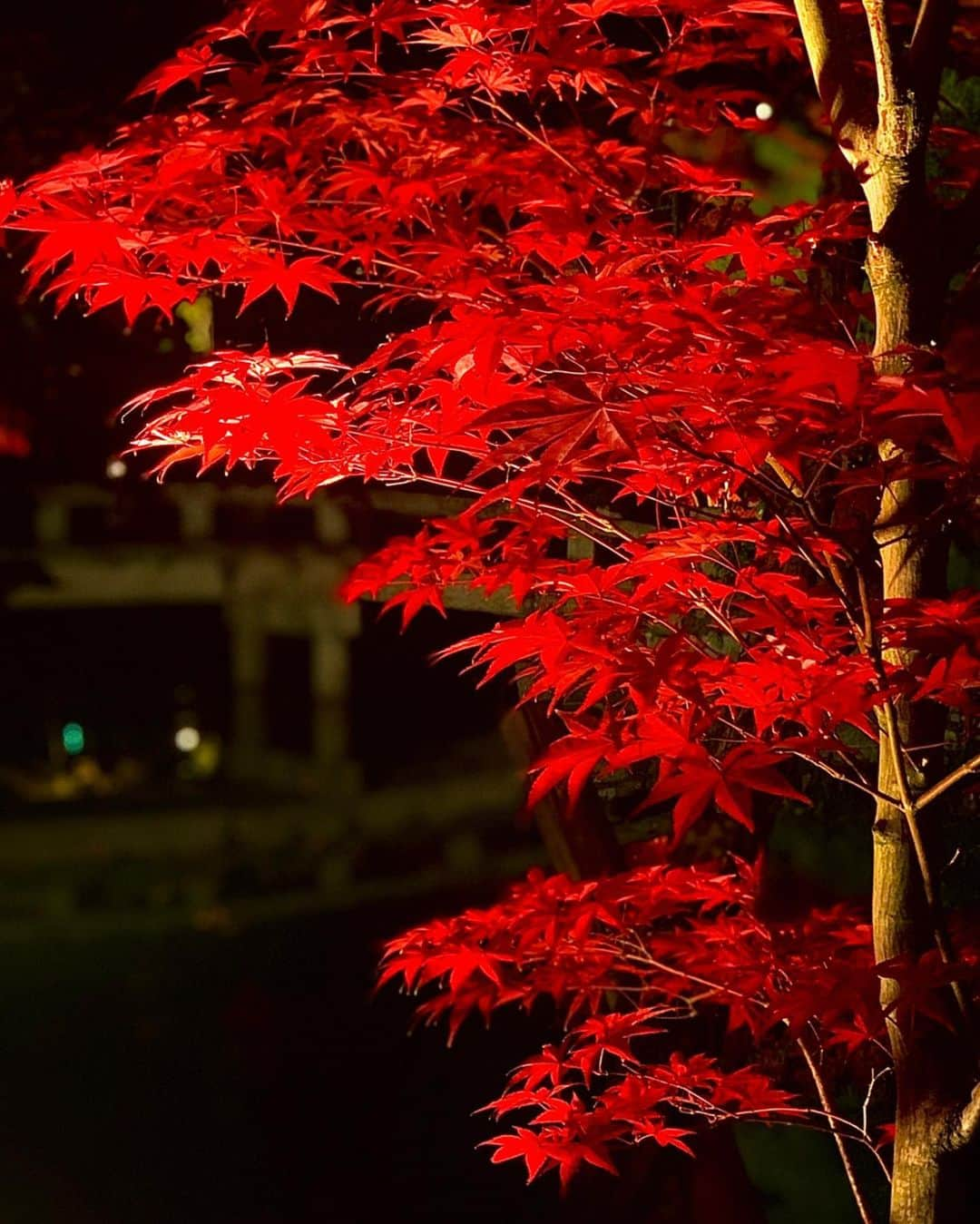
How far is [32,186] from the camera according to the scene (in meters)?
2.41

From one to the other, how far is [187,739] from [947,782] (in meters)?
13.4

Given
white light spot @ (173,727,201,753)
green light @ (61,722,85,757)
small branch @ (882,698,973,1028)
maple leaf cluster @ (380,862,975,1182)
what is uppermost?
small branch @ (882,698,973,1028)

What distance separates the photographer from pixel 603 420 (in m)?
1.62

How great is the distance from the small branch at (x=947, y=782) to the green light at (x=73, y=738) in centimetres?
1292

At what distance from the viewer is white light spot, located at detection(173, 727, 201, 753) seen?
14.6 m

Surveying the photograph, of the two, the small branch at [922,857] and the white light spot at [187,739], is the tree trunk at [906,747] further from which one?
the white light spot at [187,739]

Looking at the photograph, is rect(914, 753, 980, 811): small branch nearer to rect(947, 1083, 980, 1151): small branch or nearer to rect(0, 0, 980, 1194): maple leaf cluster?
rect(0, 0, 980, 1194): maple leaf cluster

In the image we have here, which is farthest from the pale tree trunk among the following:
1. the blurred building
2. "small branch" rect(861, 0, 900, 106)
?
the blurred building

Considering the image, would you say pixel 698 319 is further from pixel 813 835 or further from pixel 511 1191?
pixel 511 1191

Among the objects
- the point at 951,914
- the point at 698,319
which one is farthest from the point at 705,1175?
the point at 698,319

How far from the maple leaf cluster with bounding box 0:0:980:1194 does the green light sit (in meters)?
12.0

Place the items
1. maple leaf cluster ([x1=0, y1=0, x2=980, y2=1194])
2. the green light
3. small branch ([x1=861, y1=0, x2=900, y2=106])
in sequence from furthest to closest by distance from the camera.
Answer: the green light, small branch ([x1=861, y1=0, x2=900, y2=106]), maple leaf cluster ([x1=0, y1=0, x2=980, y2=1194])

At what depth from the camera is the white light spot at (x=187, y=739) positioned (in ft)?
48.0

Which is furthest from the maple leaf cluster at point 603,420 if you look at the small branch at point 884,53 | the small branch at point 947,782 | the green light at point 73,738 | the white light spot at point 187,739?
the green light at point 73,738
